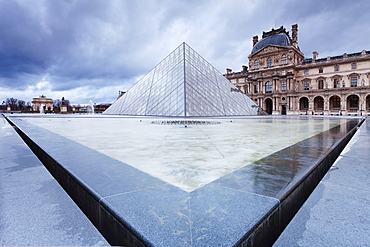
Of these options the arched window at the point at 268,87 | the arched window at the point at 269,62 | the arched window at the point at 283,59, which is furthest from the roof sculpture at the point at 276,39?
the arched window at the point at 268,87

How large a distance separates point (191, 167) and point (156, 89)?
22693 mm

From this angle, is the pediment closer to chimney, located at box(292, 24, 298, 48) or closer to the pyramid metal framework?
chimney, located at box(292, 24, 298, 48)

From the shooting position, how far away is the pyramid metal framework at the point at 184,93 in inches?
810

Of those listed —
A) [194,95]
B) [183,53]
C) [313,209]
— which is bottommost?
[313,209]

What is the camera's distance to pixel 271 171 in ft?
6.76

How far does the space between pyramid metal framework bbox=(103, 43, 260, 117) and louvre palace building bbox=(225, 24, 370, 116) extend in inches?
829

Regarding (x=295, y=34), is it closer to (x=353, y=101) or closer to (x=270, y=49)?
(x=270, y=49)

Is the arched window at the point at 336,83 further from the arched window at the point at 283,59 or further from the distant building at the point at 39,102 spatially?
the distant building at the point at 39,102

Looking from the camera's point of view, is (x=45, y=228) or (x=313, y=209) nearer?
(x=45, y=228)

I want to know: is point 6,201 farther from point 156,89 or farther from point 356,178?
point 156,89

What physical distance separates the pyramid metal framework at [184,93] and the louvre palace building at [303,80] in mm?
21062

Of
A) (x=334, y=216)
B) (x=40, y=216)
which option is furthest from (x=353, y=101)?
(x=40, y=216)

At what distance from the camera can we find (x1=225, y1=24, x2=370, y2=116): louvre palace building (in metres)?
39.3

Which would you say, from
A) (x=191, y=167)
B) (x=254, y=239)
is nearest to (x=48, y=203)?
(x=191, y=167)
